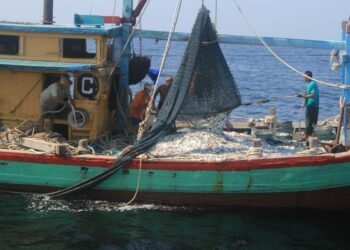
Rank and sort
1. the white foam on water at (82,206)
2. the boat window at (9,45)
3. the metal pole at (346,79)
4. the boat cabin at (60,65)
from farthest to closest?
the boat window at (9,45) < the boat cabin at (60,65) < the metal pole at (346,79) < the white foam on water at (82,206)

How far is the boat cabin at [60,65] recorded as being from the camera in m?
11.9

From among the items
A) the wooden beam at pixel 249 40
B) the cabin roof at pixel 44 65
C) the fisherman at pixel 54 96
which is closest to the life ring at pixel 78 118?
the fisherman at pixel 54 96

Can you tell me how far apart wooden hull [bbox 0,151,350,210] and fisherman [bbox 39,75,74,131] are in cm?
109

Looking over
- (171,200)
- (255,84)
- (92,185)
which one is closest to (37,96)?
(92,185)

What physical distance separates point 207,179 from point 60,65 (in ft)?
12.1

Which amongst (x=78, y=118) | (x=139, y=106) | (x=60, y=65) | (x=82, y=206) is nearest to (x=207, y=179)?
(x=82, y=206)

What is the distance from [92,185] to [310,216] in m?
4.20

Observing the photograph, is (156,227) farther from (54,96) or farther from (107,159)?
(54,96)

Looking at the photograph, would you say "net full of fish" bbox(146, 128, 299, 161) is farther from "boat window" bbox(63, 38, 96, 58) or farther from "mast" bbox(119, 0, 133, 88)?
"boat window" bbox(63, 38, 96, 58)

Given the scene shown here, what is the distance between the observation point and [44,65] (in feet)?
38.0

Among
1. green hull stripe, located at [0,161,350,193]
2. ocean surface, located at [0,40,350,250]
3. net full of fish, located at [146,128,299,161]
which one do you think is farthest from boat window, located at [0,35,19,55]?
net full of fish, located at [146,128,299,161]

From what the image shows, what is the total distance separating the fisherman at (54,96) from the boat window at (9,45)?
3.79 feet

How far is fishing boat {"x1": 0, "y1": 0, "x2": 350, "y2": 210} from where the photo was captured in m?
10.6

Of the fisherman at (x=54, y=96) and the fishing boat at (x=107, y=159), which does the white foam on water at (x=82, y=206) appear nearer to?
the fishing boat at (x=107, y=159)
